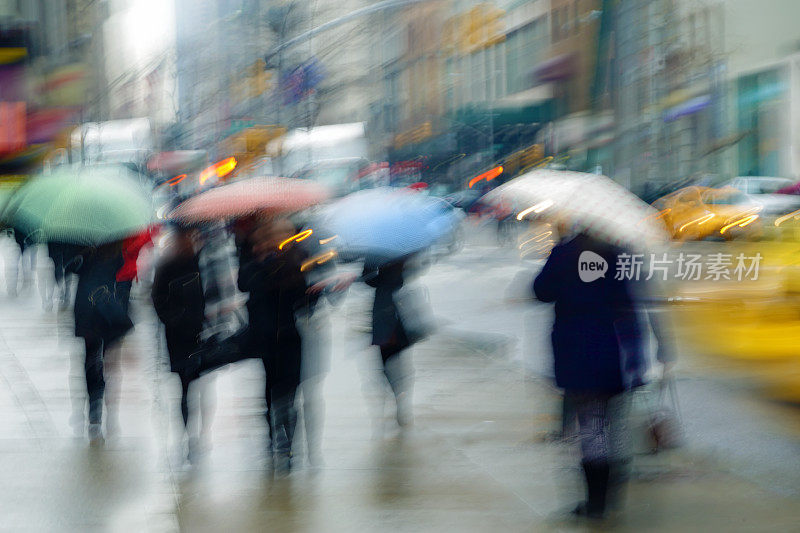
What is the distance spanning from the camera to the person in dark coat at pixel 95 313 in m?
7.10

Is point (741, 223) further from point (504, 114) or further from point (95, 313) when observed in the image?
point (504, 114)

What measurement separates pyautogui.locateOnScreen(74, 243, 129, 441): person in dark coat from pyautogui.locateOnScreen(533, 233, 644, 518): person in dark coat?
121 inches

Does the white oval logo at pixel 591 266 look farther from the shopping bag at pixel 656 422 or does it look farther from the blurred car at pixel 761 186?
the blurred car at pixel 761 186

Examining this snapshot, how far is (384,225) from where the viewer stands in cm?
710

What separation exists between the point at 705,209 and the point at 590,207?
1665 centimetres

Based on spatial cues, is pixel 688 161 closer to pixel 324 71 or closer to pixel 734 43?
pixel 734 43

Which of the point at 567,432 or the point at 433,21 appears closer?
the point at 567,432

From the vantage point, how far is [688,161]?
951 inches

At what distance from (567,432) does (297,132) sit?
32002mm

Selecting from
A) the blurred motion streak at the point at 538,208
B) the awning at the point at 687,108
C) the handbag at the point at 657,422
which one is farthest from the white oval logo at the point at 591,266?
the awning at the point at 687,108

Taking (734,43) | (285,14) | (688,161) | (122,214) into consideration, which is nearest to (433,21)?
(285,14)

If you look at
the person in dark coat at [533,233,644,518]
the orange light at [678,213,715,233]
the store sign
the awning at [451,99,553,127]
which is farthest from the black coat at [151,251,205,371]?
the awning at [451,99,553,127]

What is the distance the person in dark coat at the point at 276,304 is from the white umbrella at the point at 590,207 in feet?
4.93

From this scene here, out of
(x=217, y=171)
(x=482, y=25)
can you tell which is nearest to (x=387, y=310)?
(x=482, y=25)
